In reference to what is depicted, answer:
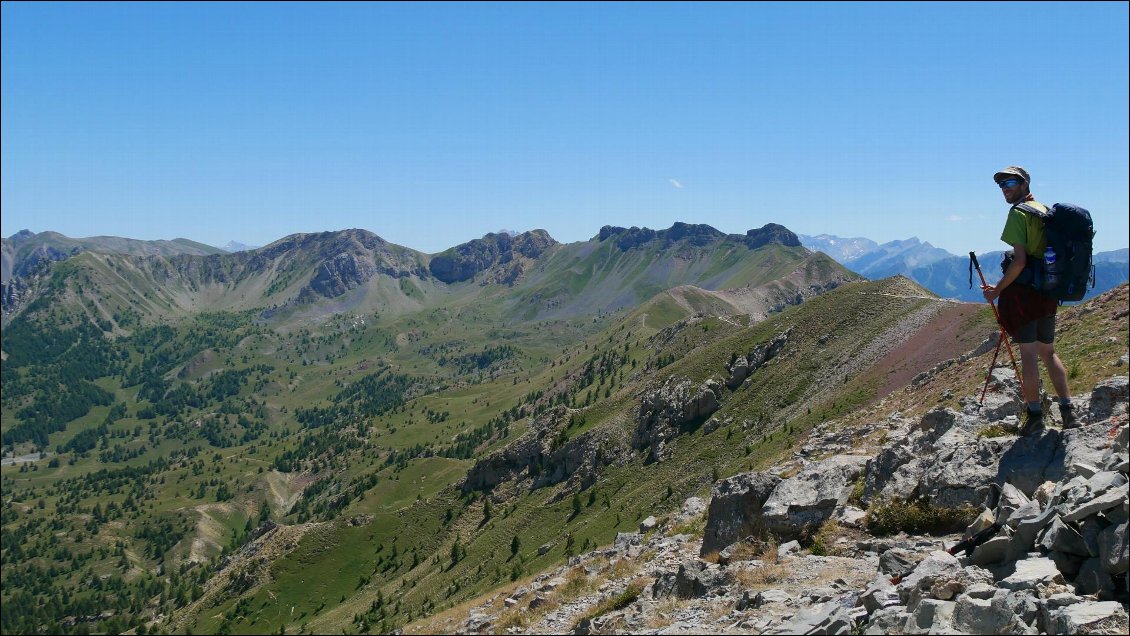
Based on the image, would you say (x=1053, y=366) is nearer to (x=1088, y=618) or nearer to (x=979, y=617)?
(x=1088, y=618)

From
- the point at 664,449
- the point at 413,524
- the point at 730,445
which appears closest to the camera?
the point at 730,445

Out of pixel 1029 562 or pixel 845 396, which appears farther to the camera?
pixel 845 396

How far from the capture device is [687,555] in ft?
94.0

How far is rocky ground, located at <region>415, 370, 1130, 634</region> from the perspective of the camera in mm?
12055

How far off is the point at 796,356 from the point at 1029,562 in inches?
3820

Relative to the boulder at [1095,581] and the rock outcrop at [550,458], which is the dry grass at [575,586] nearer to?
the boulder at [1095,581]

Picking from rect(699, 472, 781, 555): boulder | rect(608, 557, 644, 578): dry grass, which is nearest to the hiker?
rect(699, 472, 781, 555): boulder

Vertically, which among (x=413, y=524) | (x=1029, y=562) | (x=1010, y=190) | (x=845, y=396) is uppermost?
(x=1010, y=190)

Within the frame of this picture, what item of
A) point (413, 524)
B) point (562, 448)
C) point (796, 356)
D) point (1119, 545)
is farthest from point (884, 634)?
point (413, 524)

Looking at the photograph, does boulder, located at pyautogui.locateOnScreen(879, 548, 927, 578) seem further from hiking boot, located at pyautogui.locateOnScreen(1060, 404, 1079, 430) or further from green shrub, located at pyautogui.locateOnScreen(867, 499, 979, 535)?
hiking boot, located at pyautogui.locateOnScreen(1060, 404, 1079, 430)

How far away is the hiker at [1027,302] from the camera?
16000 mm

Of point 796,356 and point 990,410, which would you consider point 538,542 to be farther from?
point 990,410

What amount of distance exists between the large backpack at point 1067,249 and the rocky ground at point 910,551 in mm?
3580

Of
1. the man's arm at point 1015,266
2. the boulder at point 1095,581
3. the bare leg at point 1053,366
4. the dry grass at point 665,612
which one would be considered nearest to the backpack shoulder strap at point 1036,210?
the man's arm at point 1015,266
